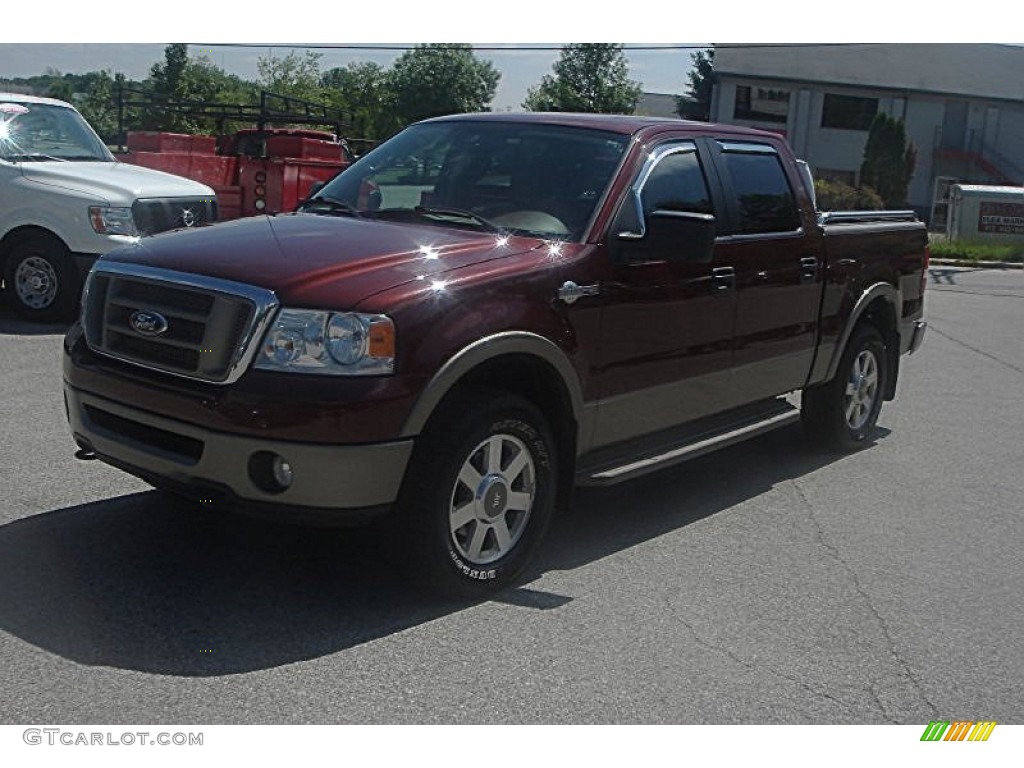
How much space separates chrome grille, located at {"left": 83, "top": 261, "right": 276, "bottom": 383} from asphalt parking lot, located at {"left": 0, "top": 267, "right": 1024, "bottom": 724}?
894 mm

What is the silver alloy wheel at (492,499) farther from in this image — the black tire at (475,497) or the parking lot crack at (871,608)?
the parking lot crack at (871,608)

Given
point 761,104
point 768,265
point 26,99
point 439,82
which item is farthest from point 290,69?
point 768,265

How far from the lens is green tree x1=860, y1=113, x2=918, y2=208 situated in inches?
1574

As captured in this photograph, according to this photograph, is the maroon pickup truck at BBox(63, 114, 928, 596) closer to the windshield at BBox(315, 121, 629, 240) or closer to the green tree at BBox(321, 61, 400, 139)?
the windshield at BBox(315, 121, 629, 240)

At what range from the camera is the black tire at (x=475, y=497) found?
447 cm

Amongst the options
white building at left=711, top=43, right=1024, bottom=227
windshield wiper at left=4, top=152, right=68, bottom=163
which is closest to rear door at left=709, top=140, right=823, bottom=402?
windshield wiper at left=4, top=152, right=68, bottom=163

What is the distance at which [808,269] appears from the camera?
677 centimetres

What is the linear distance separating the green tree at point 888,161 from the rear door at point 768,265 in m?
35.0

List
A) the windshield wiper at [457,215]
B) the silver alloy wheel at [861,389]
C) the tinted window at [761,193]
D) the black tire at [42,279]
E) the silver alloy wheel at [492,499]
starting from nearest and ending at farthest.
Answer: the silver alloy wheel at [492,499] < the windshield wiper at [457,215] < the tinted window at [761,193] < the silver alloy wheel at [861,389] < the black tire at [42,279]

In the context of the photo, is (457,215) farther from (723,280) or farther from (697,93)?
(697,93)

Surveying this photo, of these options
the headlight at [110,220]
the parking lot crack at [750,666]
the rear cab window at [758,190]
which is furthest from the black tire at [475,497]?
the headlight at [110,220]

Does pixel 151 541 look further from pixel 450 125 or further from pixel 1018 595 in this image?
pixel 1018 595

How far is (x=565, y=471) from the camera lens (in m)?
5.22

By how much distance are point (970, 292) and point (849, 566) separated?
15911mm
